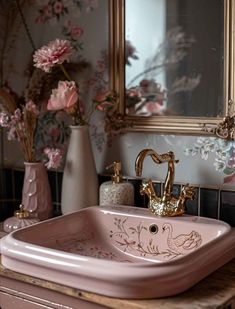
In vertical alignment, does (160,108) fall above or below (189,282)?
above

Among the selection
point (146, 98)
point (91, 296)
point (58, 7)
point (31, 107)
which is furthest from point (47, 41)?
point (91, 296)

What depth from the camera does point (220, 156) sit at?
5.01 feet

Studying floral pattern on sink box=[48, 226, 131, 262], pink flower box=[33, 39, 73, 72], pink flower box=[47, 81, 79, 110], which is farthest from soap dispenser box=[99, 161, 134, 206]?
pink flower box=[33, 39, 73, 72]

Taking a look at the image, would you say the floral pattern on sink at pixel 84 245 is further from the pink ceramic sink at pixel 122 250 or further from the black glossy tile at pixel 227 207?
the black glossy tile at pixel 227 207

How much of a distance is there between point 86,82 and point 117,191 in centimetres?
37

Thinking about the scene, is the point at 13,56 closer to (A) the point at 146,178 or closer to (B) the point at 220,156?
(A) the point at 146,178

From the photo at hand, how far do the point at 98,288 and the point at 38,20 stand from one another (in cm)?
99

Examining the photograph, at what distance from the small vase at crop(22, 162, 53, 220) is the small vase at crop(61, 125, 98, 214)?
0.07m

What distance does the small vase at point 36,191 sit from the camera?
168cm

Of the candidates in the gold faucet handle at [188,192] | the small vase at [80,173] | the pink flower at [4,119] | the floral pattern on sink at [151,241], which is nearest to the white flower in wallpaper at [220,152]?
the gold faucet handle at [188,192]

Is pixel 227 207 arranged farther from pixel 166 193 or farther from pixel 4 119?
pixel 4 119

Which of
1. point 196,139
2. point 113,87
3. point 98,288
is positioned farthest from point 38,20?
point 98,288

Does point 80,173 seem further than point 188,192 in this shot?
Yes

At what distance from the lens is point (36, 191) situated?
1.68 metres
